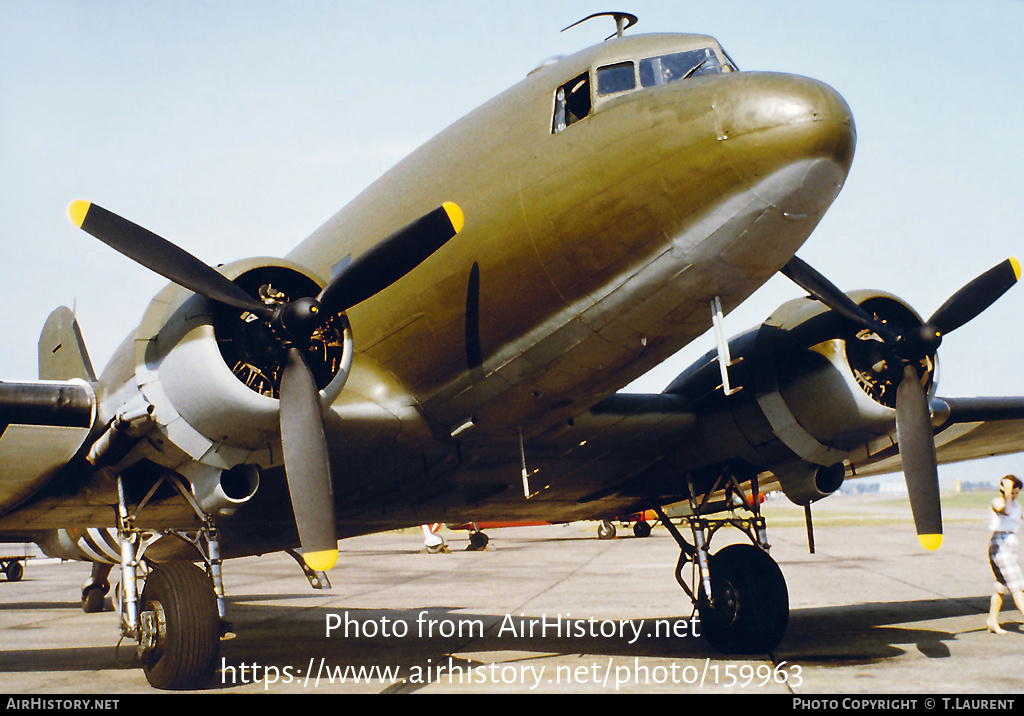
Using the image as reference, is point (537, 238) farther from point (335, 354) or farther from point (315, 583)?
point (315, 583)

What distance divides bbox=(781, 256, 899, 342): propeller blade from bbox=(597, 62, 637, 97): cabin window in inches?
114

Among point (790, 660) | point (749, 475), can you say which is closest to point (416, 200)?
point (749, 475)

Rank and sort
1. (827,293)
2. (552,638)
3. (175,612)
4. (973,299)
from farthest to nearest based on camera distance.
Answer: (552,638), (973,299), (827,293), (175,612)

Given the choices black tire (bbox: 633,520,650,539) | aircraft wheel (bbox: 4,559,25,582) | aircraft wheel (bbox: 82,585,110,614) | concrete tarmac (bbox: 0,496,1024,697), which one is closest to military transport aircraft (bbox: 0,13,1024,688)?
concrete tarmac (bbox: 0,496,1024,697)

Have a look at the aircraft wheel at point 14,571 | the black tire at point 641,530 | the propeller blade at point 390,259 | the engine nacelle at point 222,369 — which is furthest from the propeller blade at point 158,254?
the black tire at point 641,530

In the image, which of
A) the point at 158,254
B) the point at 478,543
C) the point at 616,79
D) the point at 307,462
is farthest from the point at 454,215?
the point at 478,543

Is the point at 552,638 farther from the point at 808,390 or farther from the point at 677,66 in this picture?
the point at 677,66

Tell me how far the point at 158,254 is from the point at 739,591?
290 inches

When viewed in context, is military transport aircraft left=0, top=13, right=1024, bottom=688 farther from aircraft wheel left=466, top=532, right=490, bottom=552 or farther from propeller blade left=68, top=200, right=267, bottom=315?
aircraft wheel left=466, top=532, right=490, bottom=552

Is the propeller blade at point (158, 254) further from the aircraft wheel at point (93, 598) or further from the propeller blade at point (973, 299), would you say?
the aircraft wheel at point (93, 598)

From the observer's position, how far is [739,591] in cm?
1001

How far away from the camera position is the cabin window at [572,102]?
7234mm

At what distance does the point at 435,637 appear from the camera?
37.1 feet
